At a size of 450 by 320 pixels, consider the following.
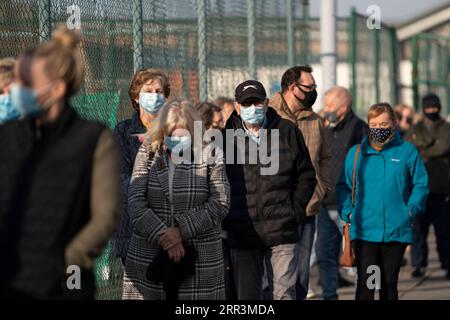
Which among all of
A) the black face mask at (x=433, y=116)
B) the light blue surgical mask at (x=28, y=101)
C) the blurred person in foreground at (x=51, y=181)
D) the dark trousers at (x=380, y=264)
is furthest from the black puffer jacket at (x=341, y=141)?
the light blue surgical mask at (x=28, y=101)

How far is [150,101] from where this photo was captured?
7.76 meters

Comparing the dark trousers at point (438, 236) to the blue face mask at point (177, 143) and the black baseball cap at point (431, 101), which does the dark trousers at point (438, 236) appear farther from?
the blue face mask at point (177, 143)

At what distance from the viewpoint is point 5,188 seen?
16.0 ft

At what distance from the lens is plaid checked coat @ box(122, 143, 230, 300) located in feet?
22.3

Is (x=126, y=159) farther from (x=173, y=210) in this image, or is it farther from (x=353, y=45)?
(x=353, y=45)

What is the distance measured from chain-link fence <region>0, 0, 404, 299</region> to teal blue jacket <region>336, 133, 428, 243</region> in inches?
55.7

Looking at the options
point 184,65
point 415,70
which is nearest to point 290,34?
point 184,65

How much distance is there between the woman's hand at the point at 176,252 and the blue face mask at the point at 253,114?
1783 millimetres

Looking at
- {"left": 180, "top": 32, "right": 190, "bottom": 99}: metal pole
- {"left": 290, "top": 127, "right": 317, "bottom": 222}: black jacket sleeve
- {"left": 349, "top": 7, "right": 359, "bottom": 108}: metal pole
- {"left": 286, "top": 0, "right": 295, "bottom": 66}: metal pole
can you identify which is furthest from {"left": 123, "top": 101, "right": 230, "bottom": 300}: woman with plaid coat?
{"left": 349, "top": 7, "right": 359, "bottom": 108}: metal pole

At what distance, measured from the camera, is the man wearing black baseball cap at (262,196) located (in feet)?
27.1

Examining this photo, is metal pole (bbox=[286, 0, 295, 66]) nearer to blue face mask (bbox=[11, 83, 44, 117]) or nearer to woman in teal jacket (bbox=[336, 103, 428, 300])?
woman in teal jacket (bbox=[336, 103, 428, 300])

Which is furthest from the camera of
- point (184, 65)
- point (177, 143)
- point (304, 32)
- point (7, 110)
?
point (304, 32)

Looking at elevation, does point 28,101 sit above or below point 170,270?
above

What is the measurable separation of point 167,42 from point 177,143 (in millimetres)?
3687
